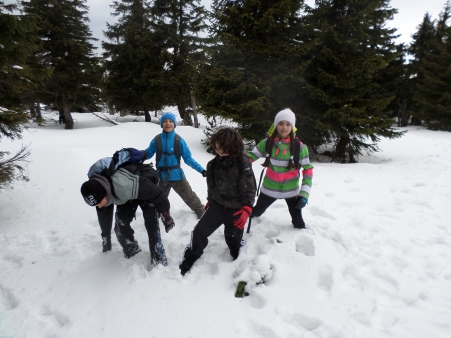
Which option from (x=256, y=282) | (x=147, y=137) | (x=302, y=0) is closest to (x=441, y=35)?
(x=302, y=0)

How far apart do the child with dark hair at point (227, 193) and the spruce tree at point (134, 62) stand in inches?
627

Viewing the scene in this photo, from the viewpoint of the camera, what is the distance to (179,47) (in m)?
17.9

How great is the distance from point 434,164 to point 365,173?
2.70 m

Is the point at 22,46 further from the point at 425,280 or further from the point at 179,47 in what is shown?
the point at 179,47

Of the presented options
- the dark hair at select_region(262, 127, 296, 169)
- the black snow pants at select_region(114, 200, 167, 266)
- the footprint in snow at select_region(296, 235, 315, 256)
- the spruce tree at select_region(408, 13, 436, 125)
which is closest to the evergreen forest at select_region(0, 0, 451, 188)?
the spruce tree at select_region(408, 13, 436, 125)

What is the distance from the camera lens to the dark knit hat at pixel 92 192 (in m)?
2.57

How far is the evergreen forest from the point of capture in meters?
8.09

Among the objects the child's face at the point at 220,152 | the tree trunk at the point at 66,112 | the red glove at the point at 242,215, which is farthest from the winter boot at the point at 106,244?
the tree trunk at the point at 66,112

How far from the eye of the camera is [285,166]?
11.6 feet

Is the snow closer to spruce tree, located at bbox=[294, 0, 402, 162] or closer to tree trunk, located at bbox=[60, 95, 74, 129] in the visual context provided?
spruce tree, located at bbox=[294, 0, 402, 162]

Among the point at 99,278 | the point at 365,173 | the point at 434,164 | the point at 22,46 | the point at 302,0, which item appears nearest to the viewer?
the point at 99,278

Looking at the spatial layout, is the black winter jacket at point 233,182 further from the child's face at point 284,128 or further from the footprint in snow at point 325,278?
the footprint in snow at point 325,278

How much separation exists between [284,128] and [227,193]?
1.24 meters

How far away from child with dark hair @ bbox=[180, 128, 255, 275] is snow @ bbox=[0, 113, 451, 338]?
327mm
